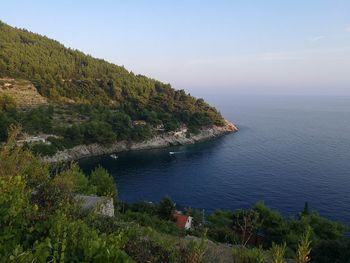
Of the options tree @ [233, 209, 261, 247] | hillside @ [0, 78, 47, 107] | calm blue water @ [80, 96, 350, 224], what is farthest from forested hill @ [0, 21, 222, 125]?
tree @ [233, 209, 261, 247]

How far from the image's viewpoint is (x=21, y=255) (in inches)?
147

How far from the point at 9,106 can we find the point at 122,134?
75.1 feet

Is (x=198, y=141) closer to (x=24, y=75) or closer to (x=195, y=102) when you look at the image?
(x=195, y=102)

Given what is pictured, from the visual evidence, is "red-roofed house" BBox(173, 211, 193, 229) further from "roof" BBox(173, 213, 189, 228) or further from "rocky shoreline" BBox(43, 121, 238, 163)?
"rocky shoreline" BBox(43, 121, 238, 163)

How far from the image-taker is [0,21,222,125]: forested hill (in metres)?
85.7

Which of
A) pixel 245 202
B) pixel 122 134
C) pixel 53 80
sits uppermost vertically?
pixel 53 80

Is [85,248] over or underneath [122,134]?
over

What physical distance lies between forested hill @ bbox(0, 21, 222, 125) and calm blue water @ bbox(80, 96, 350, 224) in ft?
58.6

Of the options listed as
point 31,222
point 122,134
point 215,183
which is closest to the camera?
point 31,222

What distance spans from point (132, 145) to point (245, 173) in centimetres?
2750

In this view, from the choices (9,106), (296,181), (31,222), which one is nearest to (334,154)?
(296,181)

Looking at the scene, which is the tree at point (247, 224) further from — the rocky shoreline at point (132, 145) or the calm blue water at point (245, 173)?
the rocky shoreline at point (132, 145)

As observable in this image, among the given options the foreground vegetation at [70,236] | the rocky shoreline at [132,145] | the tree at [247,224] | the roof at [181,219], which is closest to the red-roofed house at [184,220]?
the roof at [181,219]

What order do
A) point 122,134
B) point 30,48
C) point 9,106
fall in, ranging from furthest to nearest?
point 30,48 → point 122,134 → point 9,106
